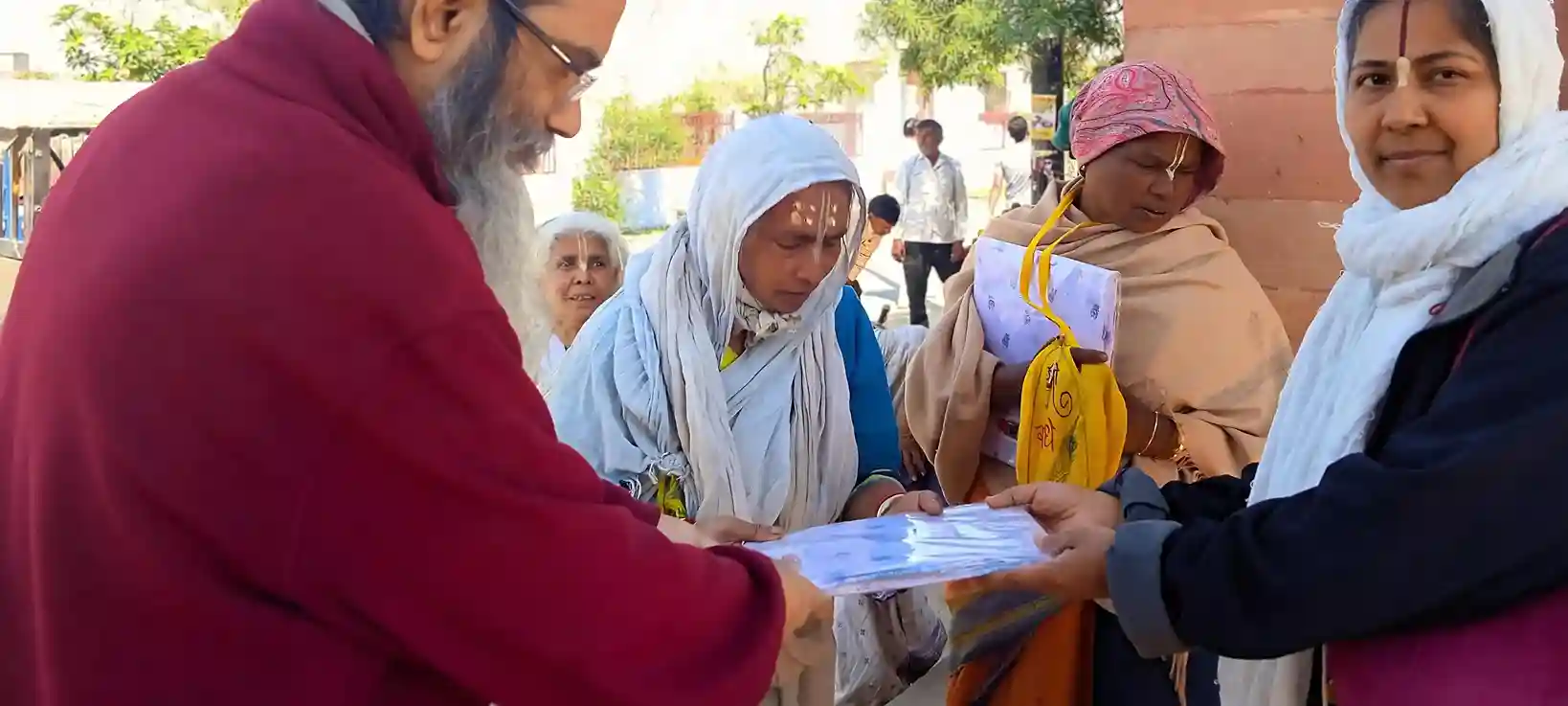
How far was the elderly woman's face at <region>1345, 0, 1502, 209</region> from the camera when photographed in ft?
5.07

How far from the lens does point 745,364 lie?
2.57 metres

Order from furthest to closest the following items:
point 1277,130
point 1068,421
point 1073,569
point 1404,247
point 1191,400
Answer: point 1277,130 → point 1191,400 → point 1068,421 → point 1073,569 → point 1404,247

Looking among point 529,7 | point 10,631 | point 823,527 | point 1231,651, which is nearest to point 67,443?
point 10,631

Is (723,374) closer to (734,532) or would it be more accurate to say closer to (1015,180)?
(734,532)

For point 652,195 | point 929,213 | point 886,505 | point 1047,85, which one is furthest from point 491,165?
point 652,195

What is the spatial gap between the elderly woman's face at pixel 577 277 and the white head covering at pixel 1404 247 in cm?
250

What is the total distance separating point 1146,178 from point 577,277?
1844 mm

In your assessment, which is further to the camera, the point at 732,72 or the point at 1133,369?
the point at 732,72

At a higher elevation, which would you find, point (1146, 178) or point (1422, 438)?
point (1146, 178)

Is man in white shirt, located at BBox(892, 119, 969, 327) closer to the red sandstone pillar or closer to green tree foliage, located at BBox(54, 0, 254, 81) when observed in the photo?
the red sandstone pillar

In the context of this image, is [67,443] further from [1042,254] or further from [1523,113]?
[1042,254]

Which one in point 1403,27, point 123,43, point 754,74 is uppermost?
point 123,43

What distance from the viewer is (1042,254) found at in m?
2.96

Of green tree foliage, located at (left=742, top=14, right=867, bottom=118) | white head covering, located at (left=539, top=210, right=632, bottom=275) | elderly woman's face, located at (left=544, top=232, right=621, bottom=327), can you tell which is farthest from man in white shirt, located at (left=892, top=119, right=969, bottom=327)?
green tree foliage, located at (left=742, top=14, right=867, bottom=118)
